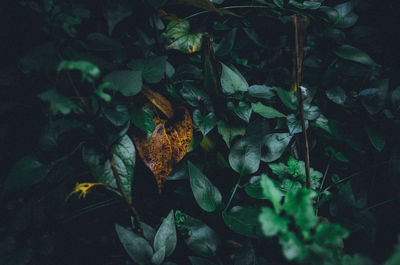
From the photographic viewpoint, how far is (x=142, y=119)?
80 centimetres

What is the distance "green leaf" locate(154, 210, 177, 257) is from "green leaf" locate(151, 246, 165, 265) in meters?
0.02

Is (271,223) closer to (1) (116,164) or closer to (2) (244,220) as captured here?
(2) (244,220)

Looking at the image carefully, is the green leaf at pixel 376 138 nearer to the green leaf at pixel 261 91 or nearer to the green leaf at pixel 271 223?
the green leaf at pixel 261 91

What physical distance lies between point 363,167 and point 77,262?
1.21m

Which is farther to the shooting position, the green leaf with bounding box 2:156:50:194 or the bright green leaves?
the bright green leaves

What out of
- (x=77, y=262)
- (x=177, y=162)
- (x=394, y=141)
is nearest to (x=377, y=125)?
(x=394, y=141)

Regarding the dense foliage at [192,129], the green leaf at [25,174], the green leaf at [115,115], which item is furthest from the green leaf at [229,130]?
the green leaf at [25,174]

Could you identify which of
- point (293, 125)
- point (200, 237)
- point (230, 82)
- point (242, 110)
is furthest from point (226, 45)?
point (200, 237)

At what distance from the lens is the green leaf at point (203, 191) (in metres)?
0.83

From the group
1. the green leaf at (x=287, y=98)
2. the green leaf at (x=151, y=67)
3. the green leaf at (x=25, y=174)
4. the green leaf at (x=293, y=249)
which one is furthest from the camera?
the green leaf at (x=287, y=98)

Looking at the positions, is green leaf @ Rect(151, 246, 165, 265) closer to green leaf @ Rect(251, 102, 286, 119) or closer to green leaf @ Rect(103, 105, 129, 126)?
green leaf @ Rect(103, 105, 129, 126)

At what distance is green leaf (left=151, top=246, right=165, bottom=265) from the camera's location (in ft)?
2.47

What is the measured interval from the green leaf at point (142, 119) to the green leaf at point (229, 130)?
0.25 metres

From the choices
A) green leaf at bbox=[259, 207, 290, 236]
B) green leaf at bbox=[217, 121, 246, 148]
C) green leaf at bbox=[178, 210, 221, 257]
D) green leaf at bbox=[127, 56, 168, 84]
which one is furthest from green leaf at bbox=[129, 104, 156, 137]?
green leaf at bbox=[259, 207, 290, 236]
